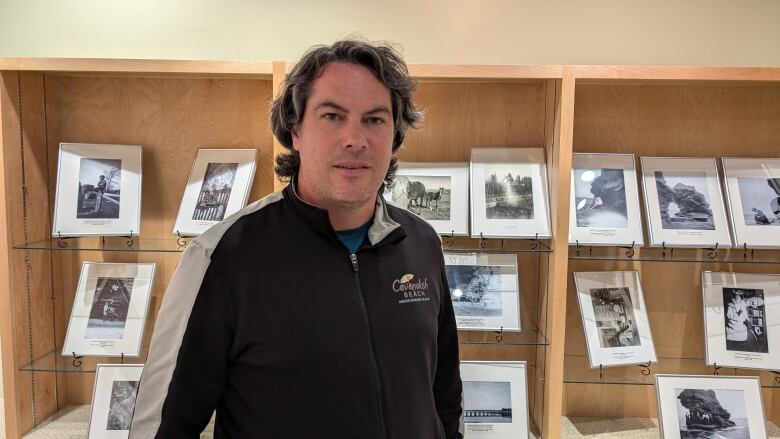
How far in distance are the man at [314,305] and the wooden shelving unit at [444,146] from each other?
1004mm

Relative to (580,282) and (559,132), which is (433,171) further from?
(580,282)

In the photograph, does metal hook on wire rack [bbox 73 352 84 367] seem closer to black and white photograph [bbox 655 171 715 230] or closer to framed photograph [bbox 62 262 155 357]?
framed photograph [bbox 62 262 155 357]

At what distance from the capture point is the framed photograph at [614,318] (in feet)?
7.66

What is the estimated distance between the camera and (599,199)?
2316mm

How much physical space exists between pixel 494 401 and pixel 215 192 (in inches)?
55.1

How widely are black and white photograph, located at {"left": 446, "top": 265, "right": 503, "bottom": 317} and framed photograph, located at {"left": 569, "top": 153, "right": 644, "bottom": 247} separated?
14.5 inches

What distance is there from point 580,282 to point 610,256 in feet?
0.53

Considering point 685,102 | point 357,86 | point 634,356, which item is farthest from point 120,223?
point 685,102

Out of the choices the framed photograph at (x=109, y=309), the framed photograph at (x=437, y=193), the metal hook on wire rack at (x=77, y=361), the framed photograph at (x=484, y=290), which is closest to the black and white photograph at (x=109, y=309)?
the framed photograph at (x=109, y=309)

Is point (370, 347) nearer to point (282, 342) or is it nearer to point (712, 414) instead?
point (282, 342)

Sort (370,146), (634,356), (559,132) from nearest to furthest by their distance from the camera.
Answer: (370,146) < (559,132) < (634,356)

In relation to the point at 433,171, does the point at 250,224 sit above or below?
below

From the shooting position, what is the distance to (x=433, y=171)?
7.86 feet

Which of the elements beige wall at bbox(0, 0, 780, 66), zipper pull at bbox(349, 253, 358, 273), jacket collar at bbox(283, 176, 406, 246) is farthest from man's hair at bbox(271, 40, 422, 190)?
beige wall at bbox(0, 0, 780, 66)
